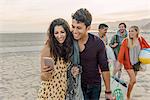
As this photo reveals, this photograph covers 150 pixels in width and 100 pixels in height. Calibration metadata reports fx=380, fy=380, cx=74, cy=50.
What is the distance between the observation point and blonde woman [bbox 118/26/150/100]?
6.17 metres

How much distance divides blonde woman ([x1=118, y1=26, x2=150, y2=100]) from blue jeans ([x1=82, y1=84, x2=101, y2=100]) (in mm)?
2313

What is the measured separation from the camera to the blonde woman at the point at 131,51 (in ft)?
20.2

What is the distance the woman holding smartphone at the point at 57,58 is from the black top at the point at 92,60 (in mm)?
159

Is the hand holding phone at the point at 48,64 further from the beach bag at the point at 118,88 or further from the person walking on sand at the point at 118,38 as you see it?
the person walking on sand at the point at 118,38

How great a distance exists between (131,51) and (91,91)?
2453 mm

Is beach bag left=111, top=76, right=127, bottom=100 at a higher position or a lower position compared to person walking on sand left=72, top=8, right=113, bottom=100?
lower

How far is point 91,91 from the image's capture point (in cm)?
388

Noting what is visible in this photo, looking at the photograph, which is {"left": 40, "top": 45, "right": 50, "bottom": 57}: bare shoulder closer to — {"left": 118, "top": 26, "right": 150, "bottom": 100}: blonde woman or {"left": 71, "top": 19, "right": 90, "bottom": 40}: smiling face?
{"left": 71, "top": 19, "right": 90, "bottom": 40}: smiling face

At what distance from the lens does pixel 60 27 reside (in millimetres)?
3604

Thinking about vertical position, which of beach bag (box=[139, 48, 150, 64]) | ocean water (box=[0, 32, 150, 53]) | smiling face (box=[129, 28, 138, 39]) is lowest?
ocean water (box=[0, 32, 150, 53])

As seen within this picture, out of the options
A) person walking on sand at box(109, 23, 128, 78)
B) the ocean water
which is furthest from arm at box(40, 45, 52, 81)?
the ocean water

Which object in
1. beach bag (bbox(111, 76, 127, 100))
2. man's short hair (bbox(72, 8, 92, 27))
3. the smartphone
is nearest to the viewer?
the smartphone

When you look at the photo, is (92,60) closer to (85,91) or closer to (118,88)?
(85,91)

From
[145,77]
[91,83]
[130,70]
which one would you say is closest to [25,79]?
[145,77]
